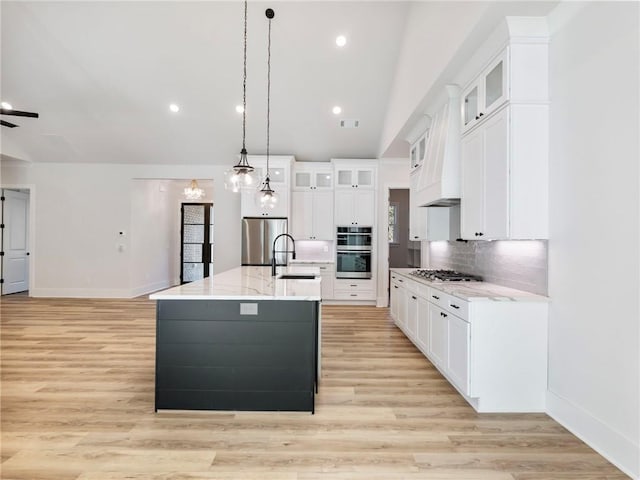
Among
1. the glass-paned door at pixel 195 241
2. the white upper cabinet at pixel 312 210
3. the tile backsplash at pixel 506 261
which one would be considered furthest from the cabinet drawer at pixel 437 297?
the glass-paned door at pixel 195 241

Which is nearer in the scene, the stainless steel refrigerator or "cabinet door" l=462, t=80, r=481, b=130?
"cabinet door" l=462, t=80, r=481, b=130

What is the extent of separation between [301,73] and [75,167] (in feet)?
17.3

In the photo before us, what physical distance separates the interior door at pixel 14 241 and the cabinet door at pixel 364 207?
749cm

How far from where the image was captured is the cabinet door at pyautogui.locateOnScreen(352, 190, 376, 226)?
6789mm

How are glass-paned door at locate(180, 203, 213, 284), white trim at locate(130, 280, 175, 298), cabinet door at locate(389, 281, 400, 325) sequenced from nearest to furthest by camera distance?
cabinet door at locate(389, 281, 400, 325)
white trim at locate(130, 280, 175, 298)
glass-paned door at locate(180, 203, 213, 284)

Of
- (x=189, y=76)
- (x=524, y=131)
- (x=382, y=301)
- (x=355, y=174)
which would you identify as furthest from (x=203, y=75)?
(x=382, y=301)

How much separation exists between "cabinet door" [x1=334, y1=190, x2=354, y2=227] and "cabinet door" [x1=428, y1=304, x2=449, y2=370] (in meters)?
3.39

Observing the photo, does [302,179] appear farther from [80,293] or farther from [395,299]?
[80,293]

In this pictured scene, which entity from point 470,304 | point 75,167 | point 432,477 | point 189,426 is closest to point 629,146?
point 470,304

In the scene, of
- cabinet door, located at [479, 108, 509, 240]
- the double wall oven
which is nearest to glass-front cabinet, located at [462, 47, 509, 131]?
cabinet door, located at [479, 108, 509, 240]

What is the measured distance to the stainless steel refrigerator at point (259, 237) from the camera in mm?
6578

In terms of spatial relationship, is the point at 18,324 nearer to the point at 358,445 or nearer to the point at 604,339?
the point at 358,445

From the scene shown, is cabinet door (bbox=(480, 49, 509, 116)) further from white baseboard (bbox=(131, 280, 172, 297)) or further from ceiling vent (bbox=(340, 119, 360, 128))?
white baseboard (bbox=(131, 280, 172, 297))

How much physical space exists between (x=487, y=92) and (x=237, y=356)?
290cm
